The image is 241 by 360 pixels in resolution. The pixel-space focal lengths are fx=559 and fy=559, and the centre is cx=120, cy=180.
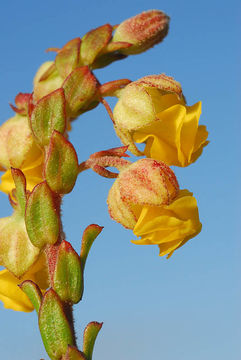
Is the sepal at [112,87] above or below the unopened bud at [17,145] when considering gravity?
above

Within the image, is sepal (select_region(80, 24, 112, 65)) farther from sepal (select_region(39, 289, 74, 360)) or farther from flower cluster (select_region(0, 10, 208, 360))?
sepal (select_region(39, 289, 74, 360))

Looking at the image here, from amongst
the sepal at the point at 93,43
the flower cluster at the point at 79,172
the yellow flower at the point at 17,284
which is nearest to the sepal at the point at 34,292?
the flower cluster at the point at 79,172

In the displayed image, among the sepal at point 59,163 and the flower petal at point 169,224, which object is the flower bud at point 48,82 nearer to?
the sepal at point 59,163

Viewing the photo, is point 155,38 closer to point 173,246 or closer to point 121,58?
point 121,58

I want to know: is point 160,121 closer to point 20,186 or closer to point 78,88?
point 78,88

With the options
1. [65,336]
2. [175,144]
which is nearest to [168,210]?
[175,144]

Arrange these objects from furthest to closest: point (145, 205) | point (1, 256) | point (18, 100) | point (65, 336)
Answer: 1. point (18, 100)
2. point (1, 256)
3. point (145, 205)
4. point (65, 336)

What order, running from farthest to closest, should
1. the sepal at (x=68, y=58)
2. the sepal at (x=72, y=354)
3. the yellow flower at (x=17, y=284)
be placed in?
1. the sepal at (x=68, y=58)
2. the yellow flower at (x=17, y=284)
3. the sepal at (x=72, y=354)

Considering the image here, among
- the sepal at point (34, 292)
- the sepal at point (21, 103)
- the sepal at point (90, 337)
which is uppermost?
the sepal at point (21, 103)
